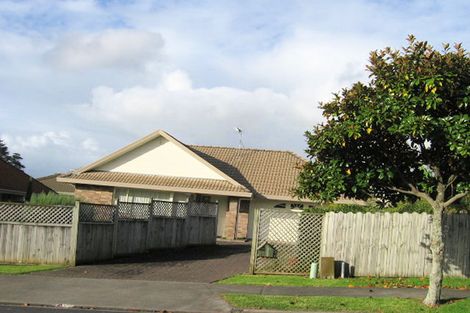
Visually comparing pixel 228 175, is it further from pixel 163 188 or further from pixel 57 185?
pixel 57 185

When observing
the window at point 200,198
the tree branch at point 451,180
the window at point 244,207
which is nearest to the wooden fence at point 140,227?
the window at point 200,198

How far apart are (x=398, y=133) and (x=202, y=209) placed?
14.1m

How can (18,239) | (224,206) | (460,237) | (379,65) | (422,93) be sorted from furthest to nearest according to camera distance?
(224,206)
(18,239)
(460,237)
(379,65)
(422,93)

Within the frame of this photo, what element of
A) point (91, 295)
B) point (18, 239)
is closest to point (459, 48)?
point (91, 295)

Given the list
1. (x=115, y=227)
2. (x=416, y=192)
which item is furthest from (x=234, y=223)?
(x=416, y=192)

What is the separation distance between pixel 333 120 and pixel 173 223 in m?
11.1

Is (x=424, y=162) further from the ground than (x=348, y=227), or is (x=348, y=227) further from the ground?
(x=424, y=162)

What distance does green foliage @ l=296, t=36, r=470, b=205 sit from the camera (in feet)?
33.7

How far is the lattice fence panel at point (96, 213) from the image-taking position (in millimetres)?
16484

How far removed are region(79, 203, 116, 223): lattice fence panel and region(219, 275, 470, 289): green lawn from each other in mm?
4820

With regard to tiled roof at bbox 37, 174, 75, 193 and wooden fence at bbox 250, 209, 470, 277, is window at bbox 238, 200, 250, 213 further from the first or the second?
tiled roof at bbox 37, 174, 75, 193

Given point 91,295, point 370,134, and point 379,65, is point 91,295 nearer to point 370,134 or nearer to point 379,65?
point 370,134

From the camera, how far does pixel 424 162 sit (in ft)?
39.0

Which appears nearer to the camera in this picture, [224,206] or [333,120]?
[333,120]
